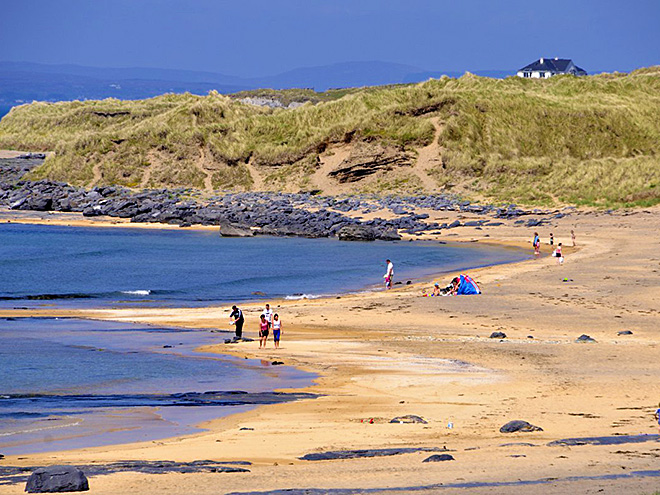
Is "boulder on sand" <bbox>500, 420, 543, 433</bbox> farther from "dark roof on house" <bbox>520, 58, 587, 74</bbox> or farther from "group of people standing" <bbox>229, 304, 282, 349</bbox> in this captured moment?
"dark roof on house" <bbox>520, 58, 587, 74</bbox>

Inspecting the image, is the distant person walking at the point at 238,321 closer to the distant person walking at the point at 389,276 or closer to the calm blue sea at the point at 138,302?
the calm blue sea at the point at 138,302

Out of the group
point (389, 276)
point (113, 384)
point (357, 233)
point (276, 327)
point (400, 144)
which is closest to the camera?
→ point (113, 384)

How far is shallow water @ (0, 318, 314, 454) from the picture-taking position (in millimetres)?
14438

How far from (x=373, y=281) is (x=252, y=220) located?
23.1 meters

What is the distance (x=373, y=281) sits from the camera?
36.3 m

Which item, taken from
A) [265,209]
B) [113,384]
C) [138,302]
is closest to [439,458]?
[113,384]

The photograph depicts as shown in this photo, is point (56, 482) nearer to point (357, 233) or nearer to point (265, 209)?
point (357, 233)

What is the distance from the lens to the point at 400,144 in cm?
7269

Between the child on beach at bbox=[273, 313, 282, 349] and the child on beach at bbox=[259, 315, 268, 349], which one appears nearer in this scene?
the child on beach at bbox=[273, 313, 282, 349]

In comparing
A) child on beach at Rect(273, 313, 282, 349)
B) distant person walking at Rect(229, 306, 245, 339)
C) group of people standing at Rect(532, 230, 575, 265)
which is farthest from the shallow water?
group of people standing at Rect(532, 230, 575, 265)

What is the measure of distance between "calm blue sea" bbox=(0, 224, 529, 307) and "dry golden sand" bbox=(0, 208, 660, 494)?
3.73 m

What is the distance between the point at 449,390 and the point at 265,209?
149 feet

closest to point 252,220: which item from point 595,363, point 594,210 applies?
point 594,210

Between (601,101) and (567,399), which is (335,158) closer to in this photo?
(601,101)
